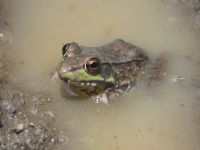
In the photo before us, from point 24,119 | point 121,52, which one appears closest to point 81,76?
point 121,52

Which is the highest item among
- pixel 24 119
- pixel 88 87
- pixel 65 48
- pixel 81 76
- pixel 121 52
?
pixel 65 48

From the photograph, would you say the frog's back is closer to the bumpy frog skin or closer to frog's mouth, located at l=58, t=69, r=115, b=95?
the bumpy frog skin

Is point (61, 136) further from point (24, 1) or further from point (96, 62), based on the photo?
point (24, 1)

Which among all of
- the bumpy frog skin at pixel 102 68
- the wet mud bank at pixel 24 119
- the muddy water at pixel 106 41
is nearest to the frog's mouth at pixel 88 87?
the bumpy frog skin at pixel 102 68

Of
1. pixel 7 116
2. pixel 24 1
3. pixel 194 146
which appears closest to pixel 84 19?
pixel 24 1

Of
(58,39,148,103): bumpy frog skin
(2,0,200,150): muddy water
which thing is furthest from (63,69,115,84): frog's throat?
(2,0,200,150): muddy water

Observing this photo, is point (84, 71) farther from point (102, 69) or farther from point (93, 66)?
point (102, 69)

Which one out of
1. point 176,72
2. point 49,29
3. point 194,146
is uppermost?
point 49,29
